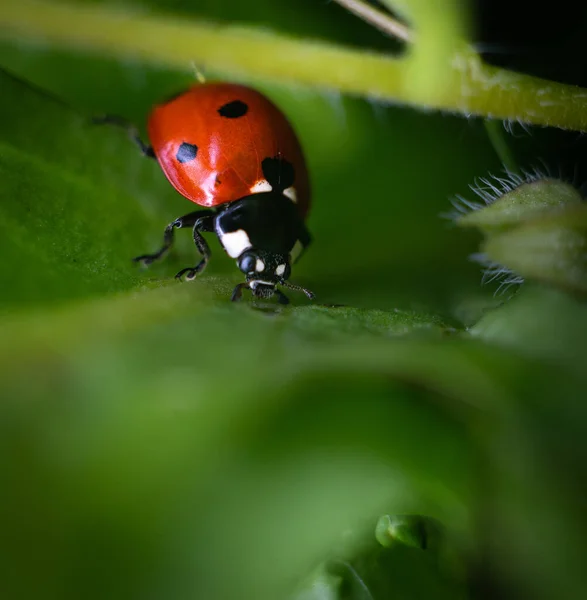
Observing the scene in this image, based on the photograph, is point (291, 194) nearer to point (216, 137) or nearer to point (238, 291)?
point (216, 137)

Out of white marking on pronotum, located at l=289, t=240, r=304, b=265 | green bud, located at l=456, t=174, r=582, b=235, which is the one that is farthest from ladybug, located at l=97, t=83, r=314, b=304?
green bud, located at l=456, t=174, r=582, b=235

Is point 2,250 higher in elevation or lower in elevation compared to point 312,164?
lower

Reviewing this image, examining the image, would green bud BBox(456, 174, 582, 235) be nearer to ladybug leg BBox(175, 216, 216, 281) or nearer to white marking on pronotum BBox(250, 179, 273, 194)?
ladybug leg BBox(175, 216, 216, 281)

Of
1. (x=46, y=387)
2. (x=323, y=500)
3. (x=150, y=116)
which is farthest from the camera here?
(x=150, y=116)

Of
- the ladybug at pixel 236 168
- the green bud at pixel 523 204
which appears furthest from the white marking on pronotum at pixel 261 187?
the green bud at pixel 523 204

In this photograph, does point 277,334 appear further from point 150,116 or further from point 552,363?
point 150,116

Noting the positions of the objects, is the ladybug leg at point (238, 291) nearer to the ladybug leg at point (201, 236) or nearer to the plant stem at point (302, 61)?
the ladybug leg at point (201, 236)

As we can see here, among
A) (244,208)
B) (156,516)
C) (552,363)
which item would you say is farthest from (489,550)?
(244,208)
